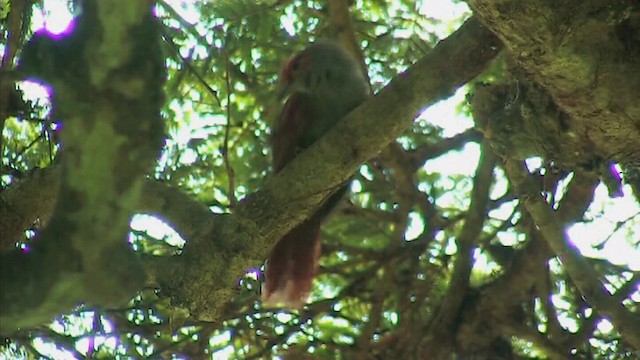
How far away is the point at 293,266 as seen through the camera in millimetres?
3674

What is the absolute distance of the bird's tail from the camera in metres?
3.64

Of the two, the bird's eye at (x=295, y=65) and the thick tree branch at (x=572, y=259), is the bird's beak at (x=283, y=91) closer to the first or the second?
the bird's eye at (x=295, y=65)

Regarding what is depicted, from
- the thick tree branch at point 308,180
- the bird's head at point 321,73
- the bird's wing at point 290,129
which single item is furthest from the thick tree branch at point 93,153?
the bird's head at point 321,73

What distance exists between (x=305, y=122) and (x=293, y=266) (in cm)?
71

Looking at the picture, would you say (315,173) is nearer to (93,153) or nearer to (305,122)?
(305,122)

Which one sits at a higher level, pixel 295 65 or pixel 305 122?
pixel 295 65

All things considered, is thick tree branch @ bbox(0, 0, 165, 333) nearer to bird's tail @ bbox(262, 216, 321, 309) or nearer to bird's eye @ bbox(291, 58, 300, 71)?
bird's tail @ bbox(262, 216, 321, 309)

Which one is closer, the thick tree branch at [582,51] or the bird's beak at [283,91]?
the thick tree branch at [582,51]

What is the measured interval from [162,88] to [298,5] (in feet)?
10.7

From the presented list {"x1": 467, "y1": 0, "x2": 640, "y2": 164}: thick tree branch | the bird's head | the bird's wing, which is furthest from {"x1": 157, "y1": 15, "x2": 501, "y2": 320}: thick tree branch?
the bird's head

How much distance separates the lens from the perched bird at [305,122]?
3.66 metres

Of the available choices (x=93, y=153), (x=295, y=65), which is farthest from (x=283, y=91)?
(x=93, y=153)

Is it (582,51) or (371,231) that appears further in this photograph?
(371,231)

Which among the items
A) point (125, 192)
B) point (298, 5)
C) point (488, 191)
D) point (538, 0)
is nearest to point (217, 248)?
point (538, 0)
